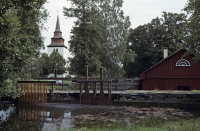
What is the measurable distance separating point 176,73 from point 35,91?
50.0ft

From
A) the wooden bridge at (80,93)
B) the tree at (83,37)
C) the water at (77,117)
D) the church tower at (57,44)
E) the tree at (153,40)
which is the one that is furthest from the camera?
the church tower at (57,44)

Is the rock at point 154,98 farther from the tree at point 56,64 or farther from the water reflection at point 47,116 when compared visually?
the tree at point 56,64

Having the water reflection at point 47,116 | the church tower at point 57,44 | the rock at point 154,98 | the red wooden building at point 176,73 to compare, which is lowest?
the water reflection at point 47,116

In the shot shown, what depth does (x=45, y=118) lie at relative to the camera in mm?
9141

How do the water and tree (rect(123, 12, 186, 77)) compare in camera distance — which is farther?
tree (rect(123, 12, 186, 77))

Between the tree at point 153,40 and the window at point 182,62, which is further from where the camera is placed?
the tree at point 153,40

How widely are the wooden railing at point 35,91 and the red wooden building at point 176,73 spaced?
13725 millimetres

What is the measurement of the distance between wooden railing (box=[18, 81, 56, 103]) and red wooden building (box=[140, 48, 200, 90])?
13.7 m

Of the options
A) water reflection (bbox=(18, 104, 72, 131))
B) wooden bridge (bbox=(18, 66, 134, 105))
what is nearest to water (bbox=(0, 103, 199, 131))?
water reflection (bbox=(18, 104, 72, 131))

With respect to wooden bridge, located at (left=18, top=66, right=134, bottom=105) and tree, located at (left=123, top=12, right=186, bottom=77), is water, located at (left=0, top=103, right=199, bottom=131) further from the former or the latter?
tree, located at (left=123, top=12, right=186, bottom=77)

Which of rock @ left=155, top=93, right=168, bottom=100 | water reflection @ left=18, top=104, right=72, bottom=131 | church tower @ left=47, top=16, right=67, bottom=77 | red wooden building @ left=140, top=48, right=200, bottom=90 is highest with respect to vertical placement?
church tower @ left=47, top=16, right=67, bottom=77

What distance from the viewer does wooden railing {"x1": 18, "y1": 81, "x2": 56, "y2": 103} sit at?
12250 millimetres

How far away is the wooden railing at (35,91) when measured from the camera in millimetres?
12250

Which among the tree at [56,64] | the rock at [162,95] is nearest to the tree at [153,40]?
the tree at [56,64]
